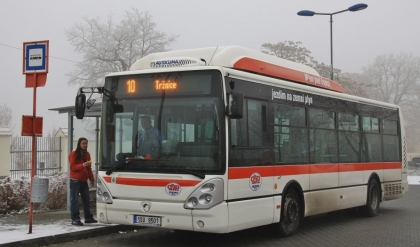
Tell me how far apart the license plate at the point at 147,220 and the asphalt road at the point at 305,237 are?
897 mm

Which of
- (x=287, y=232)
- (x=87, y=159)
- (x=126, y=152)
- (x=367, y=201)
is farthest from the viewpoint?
(x=367, y=201)

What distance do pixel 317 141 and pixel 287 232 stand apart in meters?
2.26

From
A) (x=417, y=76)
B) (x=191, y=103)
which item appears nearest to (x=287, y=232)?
(x=191, y=103)

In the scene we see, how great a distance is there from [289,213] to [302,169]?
99 centimetres

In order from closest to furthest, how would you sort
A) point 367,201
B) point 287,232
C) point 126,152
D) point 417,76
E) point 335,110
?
point 126,152
point 287,232
point 335,110
point 367,201
point 417,76

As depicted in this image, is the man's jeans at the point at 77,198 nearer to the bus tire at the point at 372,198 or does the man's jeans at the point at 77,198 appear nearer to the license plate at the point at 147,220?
the license plate at the point at 147,220

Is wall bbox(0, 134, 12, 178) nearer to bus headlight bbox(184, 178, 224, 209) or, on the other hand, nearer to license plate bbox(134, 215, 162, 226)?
license plate bbox(134, 215, 162, 226)

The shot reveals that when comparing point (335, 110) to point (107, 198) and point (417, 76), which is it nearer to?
point (107, 198)

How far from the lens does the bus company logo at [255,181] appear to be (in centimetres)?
912

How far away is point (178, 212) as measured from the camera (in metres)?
8.49

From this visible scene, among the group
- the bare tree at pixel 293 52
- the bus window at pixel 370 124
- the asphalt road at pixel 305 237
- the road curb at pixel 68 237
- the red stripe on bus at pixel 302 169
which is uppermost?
the bare tree at pixel 293 52

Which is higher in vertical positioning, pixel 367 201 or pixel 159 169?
pixel 159 169

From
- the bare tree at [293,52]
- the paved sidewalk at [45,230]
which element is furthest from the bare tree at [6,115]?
the paved sidewalk at [45,230]

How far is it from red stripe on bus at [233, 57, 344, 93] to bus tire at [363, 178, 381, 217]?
9.03 feet
